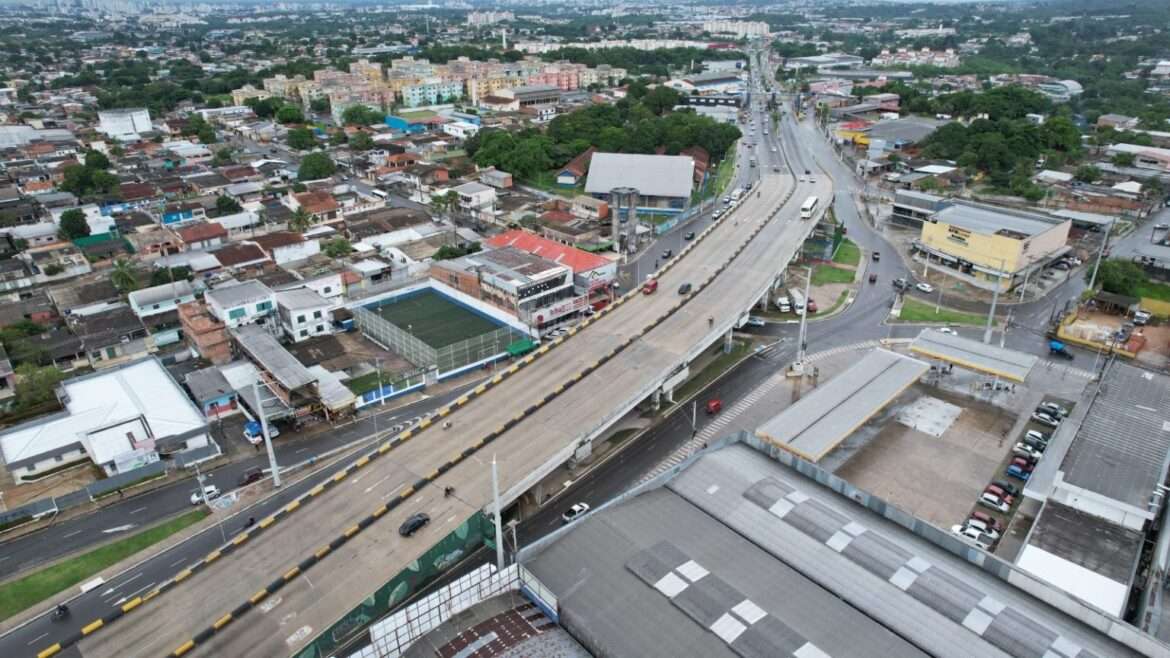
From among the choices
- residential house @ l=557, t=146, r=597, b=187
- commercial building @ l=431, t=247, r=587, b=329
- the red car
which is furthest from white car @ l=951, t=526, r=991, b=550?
residential house @ l=557, t=146, r=597, b=187

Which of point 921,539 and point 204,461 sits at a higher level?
point 921,539

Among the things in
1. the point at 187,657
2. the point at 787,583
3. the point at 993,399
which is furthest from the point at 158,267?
the point at 993,399

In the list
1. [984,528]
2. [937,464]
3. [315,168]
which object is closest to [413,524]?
[984,528]

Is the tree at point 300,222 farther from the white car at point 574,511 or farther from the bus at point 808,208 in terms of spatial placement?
the bus at point 808,208

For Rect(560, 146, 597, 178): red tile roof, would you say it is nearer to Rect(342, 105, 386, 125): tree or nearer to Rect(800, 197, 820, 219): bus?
Rect(800, 197, 820, 219): bus

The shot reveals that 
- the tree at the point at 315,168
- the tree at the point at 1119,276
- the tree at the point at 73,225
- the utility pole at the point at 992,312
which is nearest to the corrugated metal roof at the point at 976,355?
the utility pole at the point at 992,312

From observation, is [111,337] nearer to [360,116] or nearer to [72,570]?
[72,570]

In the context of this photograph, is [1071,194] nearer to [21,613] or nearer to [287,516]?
[287,516]
